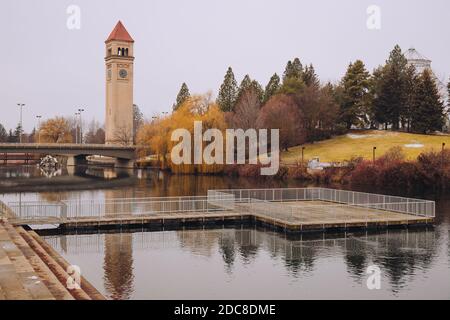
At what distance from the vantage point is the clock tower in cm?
13088

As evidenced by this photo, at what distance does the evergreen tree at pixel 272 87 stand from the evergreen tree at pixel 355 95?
13054mm

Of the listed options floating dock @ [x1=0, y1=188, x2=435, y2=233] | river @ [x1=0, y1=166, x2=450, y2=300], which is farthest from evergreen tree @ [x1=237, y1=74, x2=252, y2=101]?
river @ [x1=0, y1=166, x2=450, y2=300]

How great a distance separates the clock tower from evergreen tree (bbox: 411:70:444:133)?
62731mm

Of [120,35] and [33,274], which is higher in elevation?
[120,35]

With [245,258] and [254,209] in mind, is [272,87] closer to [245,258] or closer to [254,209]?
[254,209]

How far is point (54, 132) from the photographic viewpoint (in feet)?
472

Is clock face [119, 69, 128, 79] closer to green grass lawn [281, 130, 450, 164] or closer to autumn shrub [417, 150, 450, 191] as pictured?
green grass lawn [281, 130, 450, 164]

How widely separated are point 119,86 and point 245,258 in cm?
10791

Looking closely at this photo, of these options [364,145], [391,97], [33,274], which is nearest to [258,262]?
[33,274]

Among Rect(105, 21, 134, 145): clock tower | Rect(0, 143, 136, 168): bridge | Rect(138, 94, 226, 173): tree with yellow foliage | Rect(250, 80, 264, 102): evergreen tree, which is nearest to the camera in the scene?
Rect(138, 94, 226, 173): tree with yellow foliage

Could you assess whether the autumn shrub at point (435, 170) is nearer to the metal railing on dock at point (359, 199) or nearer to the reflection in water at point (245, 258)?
the metal railing on dock at point (359, 199)

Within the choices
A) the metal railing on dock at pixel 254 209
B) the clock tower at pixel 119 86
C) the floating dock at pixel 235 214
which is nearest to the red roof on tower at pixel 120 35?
the clock tower at pixel 119 86

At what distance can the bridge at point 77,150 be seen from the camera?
3565 inches

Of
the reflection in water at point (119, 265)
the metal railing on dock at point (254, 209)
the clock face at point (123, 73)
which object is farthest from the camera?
the clock face at point (123, 73)
